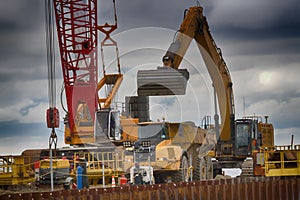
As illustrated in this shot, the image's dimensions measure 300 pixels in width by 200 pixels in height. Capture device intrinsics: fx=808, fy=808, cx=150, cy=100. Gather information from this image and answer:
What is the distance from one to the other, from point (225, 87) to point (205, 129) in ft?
26.2

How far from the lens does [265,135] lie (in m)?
70.8

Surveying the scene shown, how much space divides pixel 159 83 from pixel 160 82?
90mm

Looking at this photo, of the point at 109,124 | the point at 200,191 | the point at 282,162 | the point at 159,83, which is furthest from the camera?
the point at 109,124

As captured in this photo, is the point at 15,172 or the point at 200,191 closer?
the point at 200,191

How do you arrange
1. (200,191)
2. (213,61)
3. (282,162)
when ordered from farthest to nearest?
(213,61), (282,162), (200,191)

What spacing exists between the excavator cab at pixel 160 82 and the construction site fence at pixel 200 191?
10729 mm

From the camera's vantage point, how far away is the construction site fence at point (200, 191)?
30.2 meters

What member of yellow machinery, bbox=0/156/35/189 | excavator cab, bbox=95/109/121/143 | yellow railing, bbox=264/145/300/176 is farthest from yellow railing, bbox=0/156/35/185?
yellow railing, bbox=264/145/300/176

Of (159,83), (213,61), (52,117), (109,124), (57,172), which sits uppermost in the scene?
(213,61)

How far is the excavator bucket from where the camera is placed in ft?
155

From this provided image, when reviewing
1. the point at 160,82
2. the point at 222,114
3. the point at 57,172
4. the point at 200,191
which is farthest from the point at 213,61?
the point at 200,191

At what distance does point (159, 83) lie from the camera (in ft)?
157

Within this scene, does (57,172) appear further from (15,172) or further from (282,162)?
(282,162)

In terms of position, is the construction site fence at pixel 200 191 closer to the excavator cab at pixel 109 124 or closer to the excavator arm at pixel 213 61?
the excavator cab at pixel 109 124
